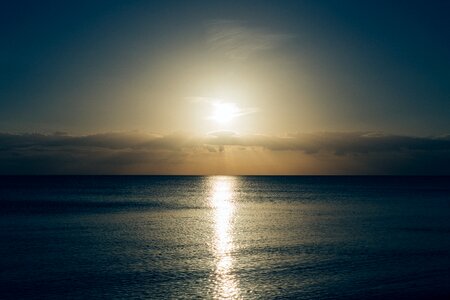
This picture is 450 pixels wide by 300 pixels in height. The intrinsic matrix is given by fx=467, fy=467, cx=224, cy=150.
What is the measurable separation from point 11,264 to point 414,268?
32485 mm

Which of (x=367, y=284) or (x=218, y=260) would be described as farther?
(x=218, y=260)

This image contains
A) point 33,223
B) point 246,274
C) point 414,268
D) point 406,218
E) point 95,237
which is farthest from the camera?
point 406,218

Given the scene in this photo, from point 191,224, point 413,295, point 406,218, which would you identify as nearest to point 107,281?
point 413,295

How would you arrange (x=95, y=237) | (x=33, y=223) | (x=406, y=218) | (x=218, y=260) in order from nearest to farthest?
(x=218, y=260) < (x=95, y=237) < (x=33, y=223) < (x=406, y=218)

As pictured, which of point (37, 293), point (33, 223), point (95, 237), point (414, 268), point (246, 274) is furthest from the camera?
point (33, 223)

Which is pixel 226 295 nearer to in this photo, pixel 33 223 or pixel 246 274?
pixel 246 274

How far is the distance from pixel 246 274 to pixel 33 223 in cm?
4547

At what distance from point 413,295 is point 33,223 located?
56.6 metres

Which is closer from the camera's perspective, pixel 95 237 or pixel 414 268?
pixel 414 268

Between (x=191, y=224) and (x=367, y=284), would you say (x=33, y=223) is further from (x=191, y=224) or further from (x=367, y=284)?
(x=367, y=284)

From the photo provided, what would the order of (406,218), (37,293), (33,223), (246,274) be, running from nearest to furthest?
(37,293) → (246,274) → (33,223) → (406,218)

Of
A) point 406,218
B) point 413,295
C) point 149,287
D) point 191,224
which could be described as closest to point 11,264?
point 149,287

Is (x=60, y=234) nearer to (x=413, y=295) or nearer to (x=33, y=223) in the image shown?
(x=33, y=223)

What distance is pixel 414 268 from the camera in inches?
1480
